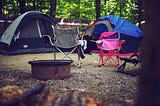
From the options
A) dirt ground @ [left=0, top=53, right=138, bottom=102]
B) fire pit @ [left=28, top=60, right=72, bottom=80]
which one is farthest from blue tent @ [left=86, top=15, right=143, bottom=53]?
fire pit @ [left=28, top=60, right=72, bottom=80]

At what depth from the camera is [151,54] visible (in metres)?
1.10

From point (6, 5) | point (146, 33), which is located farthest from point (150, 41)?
point (6, 5)

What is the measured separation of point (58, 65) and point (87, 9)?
1667cm

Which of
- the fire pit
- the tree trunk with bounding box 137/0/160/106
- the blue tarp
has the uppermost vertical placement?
the tree trunk with bounding box 137/0/160/106

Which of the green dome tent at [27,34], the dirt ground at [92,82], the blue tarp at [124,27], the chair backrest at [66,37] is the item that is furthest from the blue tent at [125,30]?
the dirt ground at [92,82]

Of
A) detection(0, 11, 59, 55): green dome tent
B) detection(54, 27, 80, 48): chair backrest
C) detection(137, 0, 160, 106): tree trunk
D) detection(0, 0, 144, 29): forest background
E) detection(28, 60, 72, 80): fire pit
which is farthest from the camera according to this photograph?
detection(0, 0, 144, 29): forest background

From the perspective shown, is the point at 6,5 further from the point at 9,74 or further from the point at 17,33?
the point at 9,74

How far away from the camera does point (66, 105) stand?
10.3ft

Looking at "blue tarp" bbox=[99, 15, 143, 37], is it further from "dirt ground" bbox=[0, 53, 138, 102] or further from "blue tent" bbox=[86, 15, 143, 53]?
Answer: "dirt ground" bbox=[0, 53, 138, 102]

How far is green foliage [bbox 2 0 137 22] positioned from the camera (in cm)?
2016

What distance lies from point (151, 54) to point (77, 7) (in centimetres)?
2044

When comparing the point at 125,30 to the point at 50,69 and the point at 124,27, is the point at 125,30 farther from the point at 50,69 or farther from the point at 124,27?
the point at 50,69

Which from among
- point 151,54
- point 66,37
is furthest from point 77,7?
point 151,54

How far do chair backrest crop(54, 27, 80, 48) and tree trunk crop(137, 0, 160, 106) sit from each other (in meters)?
6.42
